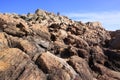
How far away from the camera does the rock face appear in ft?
187

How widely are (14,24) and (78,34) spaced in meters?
20.3

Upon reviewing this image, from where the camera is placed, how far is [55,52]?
69.6m

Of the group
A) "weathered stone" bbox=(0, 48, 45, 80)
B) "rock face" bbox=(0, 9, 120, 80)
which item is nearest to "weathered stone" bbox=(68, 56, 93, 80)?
"rock face" bbox=(0, 9, 120, 80)

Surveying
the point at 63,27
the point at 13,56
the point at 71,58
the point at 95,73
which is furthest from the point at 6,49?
the point at 63,27

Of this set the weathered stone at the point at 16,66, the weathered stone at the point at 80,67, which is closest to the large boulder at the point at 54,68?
the weathered stone at the point at 16,66

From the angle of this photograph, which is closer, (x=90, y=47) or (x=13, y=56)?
(x=13, y=56)

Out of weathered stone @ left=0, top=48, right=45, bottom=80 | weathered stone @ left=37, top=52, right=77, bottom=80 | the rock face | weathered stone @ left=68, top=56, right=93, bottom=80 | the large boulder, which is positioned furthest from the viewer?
weathered stone @ left=68, top=56, right=93, bottom=80

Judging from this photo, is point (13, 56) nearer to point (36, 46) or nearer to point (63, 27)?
point (36, 46)

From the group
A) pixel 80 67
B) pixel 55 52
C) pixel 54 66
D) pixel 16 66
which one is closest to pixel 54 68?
pixel 54 66

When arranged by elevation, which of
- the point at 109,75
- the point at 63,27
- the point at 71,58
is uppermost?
the point at 63,27

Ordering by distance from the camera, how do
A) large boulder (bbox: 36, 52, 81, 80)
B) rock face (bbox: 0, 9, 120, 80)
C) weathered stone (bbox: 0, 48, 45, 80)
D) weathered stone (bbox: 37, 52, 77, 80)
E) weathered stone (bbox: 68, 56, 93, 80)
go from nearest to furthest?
1. weathered stone (bbox: 0, 48, 45, 80)
2. rock face (bbox: 0, 9, 120, 80)
3. large boulder (bbox: 36, 52, 81, 80)
4. weathered stone (bbox: 37, 52, 77, 80)
5. weathered stone (bbox: 68, 56, 93, 80)

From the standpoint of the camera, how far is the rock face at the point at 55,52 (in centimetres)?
5712

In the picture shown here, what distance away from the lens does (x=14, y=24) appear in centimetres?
6981

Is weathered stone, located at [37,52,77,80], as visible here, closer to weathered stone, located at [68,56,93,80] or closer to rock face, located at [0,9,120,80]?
rock face, located at [0,9,120,80]
